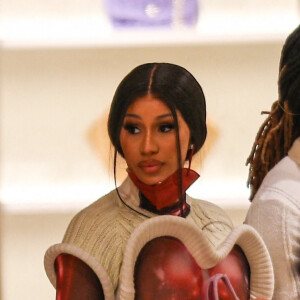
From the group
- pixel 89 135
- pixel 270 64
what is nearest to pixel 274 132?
pixel 270 64

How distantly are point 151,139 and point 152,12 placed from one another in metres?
0.18

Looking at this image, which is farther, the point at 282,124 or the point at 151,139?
the point at 282,124

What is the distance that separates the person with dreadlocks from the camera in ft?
2.79

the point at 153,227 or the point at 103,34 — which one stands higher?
the point at 103,34

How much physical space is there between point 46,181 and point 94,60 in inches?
6.5

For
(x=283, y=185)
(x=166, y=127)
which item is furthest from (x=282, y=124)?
(x=166, y=127)

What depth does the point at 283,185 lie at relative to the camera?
2.86 ft

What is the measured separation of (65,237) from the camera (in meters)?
0.80

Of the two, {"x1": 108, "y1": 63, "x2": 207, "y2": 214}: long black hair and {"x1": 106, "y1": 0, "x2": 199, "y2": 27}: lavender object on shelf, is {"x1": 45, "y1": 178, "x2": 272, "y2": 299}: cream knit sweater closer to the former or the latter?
{"x1": 108, "y1": 63, "x2": 207, "y2": 214}: long black hair

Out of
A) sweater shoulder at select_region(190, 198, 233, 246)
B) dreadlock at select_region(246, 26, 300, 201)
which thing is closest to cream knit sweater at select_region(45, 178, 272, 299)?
sweater shoulder at select_region(190, 198, 233, 246)

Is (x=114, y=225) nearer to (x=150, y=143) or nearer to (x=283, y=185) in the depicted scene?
(x=150, y=143)

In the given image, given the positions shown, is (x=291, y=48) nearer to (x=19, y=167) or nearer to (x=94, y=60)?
(x=94, y=60)

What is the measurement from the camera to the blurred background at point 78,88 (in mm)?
831

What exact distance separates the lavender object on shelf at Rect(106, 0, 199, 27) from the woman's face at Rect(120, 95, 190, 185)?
0.42 feet
